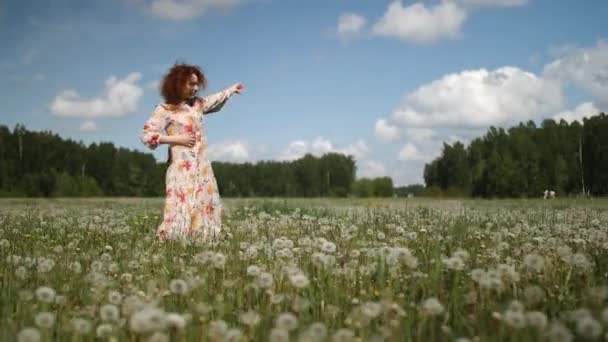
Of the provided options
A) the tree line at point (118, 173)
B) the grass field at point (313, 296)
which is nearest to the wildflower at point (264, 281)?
the grass field at point (313, 296)

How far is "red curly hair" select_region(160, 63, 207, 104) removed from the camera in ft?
26.2

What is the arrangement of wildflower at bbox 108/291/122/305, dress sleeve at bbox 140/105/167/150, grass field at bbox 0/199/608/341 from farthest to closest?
dress sleeve at bbox 140/105/167/150 → wildflower at bbox 108/291/122/305 → grass field at bbox 0/199/608/341

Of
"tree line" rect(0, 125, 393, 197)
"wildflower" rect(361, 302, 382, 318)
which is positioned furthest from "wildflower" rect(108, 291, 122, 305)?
"tree line" rect(0, 125, 393, 197)

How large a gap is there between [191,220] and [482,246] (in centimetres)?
391

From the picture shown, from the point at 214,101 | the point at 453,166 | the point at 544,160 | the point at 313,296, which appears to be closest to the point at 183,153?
the point at 214,101

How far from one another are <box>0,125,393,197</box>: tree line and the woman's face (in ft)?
130

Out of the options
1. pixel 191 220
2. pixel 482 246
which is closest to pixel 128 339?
pixel 482 246

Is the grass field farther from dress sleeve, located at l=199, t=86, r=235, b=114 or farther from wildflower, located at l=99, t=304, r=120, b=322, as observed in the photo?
dress sleeve, located at l=199, t=86, r=235, b=114

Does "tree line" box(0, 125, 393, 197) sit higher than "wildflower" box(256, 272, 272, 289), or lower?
higher

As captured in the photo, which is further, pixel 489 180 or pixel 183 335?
pixel 489 180

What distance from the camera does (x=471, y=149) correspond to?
8406cm

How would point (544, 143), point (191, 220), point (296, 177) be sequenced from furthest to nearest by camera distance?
point (296, 177) < point (544, 143) < point (191, 220)

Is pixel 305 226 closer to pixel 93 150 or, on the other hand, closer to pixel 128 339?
pixel 128 339

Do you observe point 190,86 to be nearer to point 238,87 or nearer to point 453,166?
point 238,87
